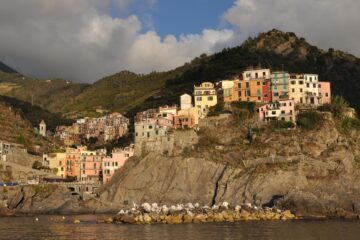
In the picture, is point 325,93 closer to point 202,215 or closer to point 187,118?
point 187,118

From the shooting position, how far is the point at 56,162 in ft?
388

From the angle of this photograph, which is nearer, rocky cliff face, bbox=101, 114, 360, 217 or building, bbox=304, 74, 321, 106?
rocky cliff face, bbox=101, 114, 360, 217

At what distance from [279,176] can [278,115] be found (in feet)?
57.1

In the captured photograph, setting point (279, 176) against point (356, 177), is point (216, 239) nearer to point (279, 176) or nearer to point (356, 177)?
point (279, 176)

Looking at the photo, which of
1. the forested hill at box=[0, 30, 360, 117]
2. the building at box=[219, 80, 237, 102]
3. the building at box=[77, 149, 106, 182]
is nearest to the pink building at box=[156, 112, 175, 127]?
the building at box=[219, 80, 237, 102]

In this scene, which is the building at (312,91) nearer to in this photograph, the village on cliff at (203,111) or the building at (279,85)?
the village on cliff at (203,111)

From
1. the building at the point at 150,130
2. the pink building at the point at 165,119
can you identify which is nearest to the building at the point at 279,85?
the pink building at the point at 165,119

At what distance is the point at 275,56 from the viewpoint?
158 meters

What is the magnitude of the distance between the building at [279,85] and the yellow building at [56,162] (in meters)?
45.2

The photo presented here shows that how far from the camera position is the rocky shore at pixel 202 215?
239 feet

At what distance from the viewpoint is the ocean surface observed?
5478 centimetres

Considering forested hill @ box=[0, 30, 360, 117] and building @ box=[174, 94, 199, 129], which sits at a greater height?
forested hill @ box=[0, 30, 360, 117]

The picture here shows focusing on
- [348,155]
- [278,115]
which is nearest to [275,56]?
[278,115]

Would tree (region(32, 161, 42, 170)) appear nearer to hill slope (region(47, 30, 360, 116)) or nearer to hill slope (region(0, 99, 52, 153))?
hill slope (region(0, 99, 52, 153))
